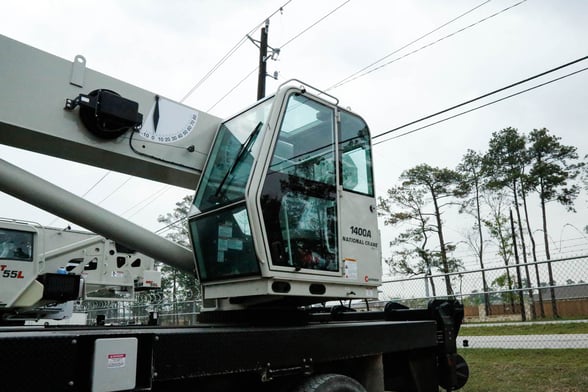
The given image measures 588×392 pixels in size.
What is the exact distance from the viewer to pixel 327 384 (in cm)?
302

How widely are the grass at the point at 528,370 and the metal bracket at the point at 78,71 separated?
19.2ft

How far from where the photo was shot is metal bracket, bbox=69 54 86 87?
3.29 m

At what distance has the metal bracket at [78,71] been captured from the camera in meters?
3.29

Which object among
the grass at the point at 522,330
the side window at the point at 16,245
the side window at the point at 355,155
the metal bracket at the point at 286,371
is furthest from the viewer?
the grass at the point at 522,330

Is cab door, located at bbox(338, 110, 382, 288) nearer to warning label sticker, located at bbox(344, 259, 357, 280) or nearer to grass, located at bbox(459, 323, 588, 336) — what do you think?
warning label sticker, located at bbox(344, 259, 357, 280)

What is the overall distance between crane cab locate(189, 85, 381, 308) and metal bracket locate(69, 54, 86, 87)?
1118 millimetres

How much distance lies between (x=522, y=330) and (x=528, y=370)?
202 inches

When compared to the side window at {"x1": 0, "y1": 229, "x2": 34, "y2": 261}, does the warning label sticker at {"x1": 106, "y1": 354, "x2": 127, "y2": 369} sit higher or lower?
lower

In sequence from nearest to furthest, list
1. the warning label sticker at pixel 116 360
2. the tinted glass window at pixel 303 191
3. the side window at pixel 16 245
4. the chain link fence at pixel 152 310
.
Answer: the warning label sticker at pixel 116 360, the tinted glass window at pixel 303 191, the side window at pixel 16 245, the chain link fence at pixel 152 310

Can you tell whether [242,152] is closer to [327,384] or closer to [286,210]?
[286,210]

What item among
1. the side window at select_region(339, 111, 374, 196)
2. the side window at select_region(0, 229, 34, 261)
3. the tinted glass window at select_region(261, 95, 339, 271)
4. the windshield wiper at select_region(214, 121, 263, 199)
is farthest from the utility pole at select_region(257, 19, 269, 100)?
the windshield wiper at select_region(214, 121, 263, 199)

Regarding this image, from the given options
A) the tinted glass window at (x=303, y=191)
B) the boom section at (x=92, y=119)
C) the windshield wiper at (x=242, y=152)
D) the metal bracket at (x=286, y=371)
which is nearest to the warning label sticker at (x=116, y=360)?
the metal bracket at (x=286, y=371)

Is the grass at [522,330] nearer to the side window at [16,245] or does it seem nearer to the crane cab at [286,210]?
the crane cab at [286,210]

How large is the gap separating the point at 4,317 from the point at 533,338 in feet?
34.0
